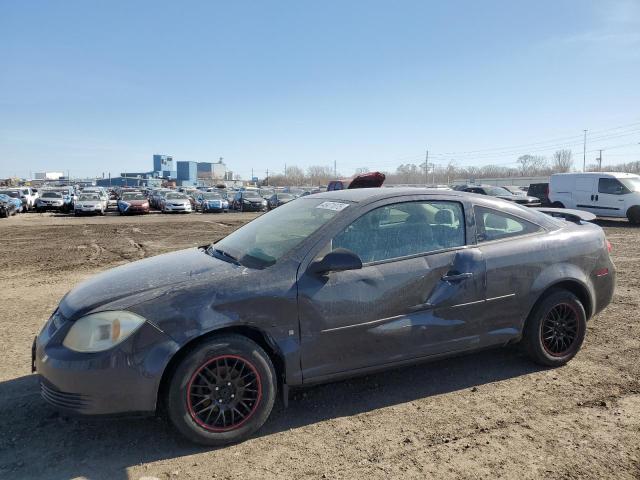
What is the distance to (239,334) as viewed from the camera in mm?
3027

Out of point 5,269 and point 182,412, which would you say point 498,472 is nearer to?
point 182,412

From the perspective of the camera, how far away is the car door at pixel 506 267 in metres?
3.74

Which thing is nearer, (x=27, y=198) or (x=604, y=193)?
(x=604, y=193)

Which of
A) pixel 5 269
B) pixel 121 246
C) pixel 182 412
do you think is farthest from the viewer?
pixel 121 246

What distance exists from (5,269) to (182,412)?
28.1 ft

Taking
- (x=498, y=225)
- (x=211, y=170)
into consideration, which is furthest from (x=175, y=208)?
(x=211, y=170)

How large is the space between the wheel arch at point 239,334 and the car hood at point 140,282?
35 cm

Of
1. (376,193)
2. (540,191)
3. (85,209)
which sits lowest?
(85,209)

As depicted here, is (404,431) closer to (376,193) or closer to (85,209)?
(376,193)

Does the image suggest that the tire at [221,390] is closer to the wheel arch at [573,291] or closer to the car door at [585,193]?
the wheel arch at [573,291]

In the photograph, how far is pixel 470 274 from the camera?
363 centimetres

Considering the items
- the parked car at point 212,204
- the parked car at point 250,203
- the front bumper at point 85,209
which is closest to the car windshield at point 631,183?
the parked car at point 250,203

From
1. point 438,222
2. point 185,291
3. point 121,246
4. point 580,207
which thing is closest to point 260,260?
point 185,291

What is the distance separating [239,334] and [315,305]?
0.54m
